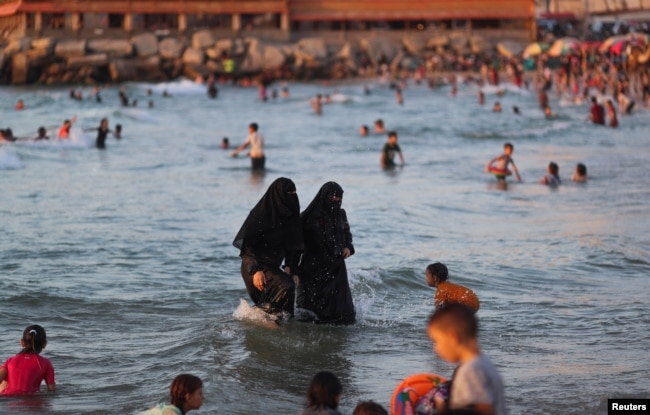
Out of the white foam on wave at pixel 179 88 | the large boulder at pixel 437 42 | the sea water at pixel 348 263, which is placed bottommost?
the sea water at pixel 348 263

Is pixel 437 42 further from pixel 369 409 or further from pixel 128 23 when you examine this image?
pixel 369 409

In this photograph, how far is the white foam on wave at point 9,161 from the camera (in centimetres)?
2402

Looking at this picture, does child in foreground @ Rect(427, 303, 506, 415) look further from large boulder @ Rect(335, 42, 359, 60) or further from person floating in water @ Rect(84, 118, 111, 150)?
large boulder @ Rect(335, 42, 359, 60)

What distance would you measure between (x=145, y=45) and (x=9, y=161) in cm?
4282

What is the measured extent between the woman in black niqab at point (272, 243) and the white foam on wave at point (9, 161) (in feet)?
54.3

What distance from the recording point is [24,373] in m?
7.47

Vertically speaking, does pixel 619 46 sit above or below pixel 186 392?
above

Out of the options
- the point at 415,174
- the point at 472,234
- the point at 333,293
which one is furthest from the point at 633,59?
the point at 333,293

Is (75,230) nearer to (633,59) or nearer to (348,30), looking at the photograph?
(633,59)

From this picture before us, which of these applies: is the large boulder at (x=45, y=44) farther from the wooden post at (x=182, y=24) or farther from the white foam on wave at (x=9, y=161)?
the white foam on wave at (x=9, y=161)

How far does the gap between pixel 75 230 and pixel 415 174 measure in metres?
8.75

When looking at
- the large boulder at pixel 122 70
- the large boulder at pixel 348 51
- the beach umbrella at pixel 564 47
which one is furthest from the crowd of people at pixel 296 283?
the large boulder at pixel 348 51

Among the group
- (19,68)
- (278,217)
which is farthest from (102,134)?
(19,68)

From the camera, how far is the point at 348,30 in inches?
2783
